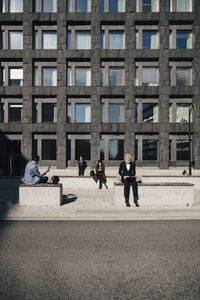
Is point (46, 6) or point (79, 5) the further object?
point (46, 6)

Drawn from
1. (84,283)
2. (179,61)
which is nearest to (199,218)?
(84,283)

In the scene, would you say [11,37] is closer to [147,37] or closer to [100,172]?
[147,37]

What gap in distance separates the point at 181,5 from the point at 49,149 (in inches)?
834

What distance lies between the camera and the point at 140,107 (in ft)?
66.9

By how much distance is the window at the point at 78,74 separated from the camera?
20.2 metres

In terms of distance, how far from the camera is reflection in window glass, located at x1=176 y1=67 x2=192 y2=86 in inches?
810

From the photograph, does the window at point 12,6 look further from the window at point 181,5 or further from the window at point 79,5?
the window at point 181,5

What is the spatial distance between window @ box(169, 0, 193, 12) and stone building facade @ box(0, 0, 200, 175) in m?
0.10

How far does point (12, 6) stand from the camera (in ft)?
67.2

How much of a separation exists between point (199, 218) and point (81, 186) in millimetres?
8114

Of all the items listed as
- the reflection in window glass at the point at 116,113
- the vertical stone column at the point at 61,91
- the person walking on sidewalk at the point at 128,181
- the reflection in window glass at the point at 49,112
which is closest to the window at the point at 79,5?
the vertical stone column at the point at 61,91

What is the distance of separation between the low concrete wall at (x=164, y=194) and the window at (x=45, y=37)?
18.9 meters

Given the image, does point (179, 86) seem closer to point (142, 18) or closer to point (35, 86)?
point (142, 18)

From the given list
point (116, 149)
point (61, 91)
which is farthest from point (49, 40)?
point (116, 149)
